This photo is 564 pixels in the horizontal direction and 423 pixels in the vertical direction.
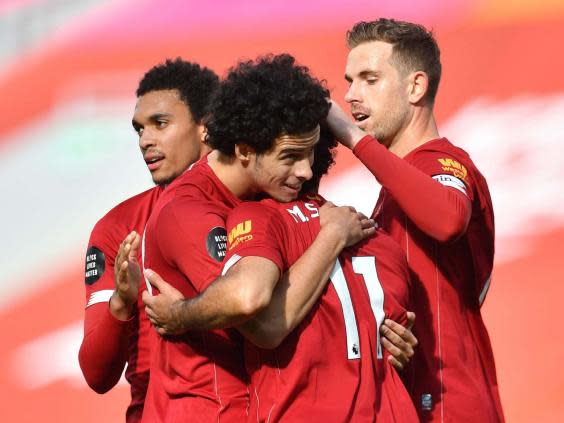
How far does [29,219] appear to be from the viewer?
6.21 meters

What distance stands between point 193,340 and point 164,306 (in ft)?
0.42

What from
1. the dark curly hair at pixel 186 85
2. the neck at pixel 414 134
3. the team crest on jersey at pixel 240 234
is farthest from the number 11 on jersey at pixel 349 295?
the dark curly hair at pixel 186 85

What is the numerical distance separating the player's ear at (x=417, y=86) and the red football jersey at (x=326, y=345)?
100cm

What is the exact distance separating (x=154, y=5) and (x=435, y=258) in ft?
10.5

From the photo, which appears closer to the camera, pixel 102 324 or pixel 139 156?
pixel 102 324

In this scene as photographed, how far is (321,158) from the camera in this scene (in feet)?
11.5

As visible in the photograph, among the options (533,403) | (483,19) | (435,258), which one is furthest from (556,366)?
(435,258)

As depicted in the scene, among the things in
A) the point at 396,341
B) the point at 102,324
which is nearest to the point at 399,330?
the point at 396,341

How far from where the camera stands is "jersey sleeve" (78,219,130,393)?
150 inches

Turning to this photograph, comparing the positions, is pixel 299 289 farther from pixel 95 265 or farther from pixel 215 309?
pixel 95 265

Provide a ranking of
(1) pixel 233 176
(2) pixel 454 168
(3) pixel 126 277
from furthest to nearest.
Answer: (2) pixel 454 168
(3) pixel 126 277
(1) pixel 233 176

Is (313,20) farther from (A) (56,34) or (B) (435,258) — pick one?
(B) (435,258)

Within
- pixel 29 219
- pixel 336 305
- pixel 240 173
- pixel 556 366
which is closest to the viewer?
pixel 336 305

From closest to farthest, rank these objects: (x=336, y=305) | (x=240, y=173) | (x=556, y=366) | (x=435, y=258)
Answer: (x=336, y=305) → (x=240, y=173) → (x=435, y=258) → (x=556, y=366)
